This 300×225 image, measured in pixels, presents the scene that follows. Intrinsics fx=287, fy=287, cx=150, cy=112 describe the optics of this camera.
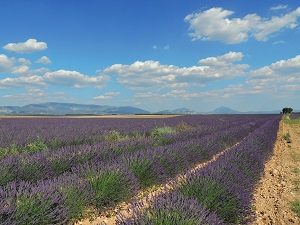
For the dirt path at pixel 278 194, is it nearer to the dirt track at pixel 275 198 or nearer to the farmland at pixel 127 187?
the dirt track at pixel 275 198

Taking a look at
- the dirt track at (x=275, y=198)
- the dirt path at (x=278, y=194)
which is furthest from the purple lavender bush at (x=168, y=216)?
the dirt path at (x=278, y=194)

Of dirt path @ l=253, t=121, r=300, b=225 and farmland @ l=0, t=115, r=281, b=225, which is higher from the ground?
farmland @ l=0, t=115, r=281, b=225

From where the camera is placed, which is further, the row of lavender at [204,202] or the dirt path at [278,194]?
the dirt path at [278,194]

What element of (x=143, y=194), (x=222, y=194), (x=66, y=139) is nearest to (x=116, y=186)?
(x=143, y=194)

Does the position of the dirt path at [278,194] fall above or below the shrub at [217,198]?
below

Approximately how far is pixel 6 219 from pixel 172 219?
170 cm

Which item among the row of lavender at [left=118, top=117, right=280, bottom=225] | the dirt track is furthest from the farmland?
the dirt track

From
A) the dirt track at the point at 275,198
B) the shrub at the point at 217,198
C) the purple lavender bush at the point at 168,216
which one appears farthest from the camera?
the dirt track at the point at 275,198

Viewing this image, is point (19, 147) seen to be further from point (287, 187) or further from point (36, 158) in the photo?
point (287, 187)

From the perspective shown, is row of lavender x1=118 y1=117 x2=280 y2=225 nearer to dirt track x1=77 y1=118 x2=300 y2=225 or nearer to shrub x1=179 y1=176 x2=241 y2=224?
shrub x1=179 y1=176 x2=241 y2=224

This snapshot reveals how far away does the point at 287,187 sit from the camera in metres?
5.78

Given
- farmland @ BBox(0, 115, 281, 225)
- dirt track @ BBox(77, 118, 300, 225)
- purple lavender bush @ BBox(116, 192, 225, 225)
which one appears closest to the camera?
purple lavender bush @ BBox(116, 192, 225, 225)

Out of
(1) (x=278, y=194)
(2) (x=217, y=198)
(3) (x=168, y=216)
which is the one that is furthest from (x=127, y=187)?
(1) (x=278, y=194)

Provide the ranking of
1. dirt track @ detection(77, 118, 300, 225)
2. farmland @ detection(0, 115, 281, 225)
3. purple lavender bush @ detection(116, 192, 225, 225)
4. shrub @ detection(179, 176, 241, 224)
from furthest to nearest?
dirt track @ detection(77, 118, 300, 225), shrub @ detection(179, 176, 241, 224), farmland @ detection(0, 115, 281, 225), purple lavender bush @ detection(116, 192, 225, 225)
